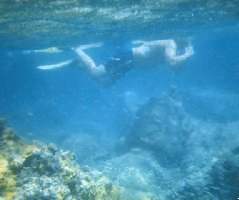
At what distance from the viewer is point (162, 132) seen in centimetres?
2334

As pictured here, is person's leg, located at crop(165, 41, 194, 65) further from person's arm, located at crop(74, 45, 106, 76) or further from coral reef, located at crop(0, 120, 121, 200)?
coral reef, located at crop(0, 120, 121, 200)

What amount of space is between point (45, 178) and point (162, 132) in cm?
1477

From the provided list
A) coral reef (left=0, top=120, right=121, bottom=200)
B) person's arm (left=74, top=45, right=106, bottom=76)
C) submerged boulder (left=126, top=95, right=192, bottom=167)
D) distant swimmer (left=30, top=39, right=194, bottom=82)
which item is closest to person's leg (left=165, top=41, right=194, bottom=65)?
distant swimmer (left=30, top=39, right=194, bottom=82)

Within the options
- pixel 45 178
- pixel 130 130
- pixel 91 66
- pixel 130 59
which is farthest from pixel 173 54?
pixel 45 178

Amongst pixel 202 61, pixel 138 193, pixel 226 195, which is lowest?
pixel 202 61

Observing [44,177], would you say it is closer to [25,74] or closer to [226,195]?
[226,195]

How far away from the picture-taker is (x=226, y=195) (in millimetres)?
11844

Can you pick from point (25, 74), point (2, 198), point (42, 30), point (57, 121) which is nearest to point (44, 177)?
point (2, 198)

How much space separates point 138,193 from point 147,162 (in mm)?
5816

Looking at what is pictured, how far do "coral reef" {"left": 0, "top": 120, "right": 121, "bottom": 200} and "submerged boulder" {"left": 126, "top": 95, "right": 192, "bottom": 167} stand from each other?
34.9 ft

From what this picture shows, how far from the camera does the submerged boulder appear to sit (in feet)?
74.0

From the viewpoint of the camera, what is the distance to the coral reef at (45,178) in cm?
891

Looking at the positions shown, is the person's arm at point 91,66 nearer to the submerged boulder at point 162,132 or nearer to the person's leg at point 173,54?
the submerged boulder at point 162,132

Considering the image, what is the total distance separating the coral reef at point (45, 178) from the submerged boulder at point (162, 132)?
1064 cm
